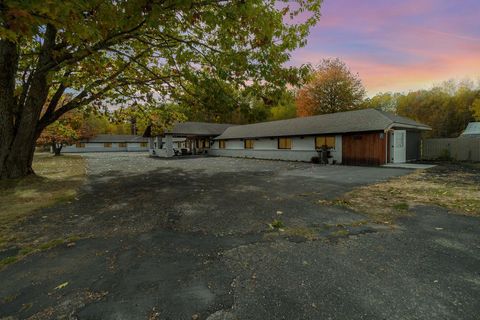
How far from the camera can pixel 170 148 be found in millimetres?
32625

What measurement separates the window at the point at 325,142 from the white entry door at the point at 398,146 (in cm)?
451

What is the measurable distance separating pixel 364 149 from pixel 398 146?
2870 millimetres

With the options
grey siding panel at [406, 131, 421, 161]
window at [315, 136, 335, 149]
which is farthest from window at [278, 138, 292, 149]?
grey siding panel at [406, 131, 421, 161]

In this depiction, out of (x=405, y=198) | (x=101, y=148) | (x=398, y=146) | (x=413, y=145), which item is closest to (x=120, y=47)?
(x=405, y=198)

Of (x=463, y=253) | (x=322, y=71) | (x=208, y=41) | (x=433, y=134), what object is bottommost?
(x=463, y=253)

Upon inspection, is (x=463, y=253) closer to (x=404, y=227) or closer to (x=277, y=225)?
(x=404, y=227)

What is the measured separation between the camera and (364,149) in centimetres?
1894

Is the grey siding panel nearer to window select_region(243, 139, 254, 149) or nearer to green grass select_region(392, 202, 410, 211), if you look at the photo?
green grass select_region(392, 202, 410, 211)

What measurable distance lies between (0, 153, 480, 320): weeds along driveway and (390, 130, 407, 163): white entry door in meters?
14.2

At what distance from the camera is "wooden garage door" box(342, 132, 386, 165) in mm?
17969

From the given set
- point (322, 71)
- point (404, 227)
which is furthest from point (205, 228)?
point (322, 71)

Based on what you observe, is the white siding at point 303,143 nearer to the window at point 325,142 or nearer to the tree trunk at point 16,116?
the window at point 325,142

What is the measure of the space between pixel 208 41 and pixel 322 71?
1557 inches

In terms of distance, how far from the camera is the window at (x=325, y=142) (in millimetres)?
21286
